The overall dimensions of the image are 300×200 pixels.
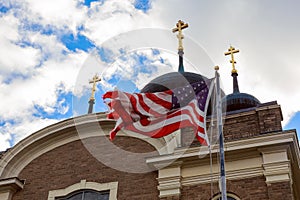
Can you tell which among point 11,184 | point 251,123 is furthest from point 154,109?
point 11,184

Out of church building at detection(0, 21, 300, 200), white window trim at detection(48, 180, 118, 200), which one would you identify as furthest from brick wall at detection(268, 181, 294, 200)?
white window trim at detection(48, 180, 118, 200)

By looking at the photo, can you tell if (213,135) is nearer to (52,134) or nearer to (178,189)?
(178,189)

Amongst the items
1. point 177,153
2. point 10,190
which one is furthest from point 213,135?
point 10,190

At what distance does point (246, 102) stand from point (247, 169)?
770cm

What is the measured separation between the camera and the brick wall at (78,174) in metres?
15.2

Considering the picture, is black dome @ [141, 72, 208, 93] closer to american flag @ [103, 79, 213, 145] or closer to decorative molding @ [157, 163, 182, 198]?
american flag @ [103, 79, 213, 145]

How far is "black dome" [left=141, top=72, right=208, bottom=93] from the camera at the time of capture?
819 inches

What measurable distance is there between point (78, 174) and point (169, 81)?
631 cm

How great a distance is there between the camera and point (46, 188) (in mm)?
16469

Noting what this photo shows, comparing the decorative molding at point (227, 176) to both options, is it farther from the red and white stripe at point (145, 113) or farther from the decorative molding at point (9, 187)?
the decorative molding at point (9, 187)

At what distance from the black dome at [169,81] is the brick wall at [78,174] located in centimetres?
465

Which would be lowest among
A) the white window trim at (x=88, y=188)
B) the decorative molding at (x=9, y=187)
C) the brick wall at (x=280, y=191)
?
the brick wall at (x=280, y=191)

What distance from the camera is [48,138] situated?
17.7 meters

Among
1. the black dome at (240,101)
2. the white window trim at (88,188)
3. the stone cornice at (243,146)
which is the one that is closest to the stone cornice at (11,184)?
the white window trim at (88,188)
